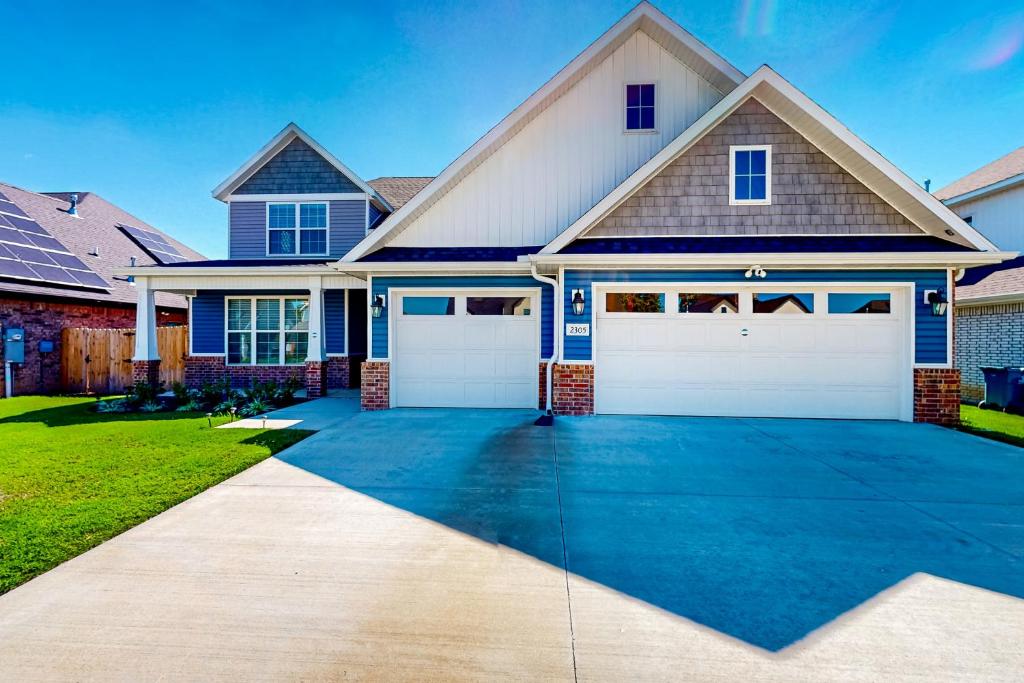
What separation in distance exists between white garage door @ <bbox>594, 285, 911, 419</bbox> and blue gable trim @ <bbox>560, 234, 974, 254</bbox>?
0.78 meters

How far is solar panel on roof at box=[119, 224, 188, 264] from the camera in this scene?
20234mm

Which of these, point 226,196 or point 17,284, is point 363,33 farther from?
point 17,284

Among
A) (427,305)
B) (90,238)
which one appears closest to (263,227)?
(427,305)

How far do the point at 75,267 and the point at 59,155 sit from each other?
1069 cm

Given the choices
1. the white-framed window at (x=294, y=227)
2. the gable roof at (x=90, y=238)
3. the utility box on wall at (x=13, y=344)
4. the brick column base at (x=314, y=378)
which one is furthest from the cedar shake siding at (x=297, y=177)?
the utility box on wall at (x=13, y=344)

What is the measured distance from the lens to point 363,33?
12.2 metres

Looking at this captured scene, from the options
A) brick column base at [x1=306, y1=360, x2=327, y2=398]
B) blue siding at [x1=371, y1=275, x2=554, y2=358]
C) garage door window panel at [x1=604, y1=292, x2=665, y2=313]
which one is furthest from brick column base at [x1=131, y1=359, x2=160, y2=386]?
garage door window panel at [x1=604, y1=292, x2=665, y2=313]

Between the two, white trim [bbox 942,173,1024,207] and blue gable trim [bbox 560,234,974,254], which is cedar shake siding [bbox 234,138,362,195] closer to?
blue gable trim [bbox 560,234,974,254]

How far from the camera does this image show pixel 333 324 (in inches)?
547

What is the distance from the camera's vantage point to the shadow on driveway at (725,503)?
3.21 m

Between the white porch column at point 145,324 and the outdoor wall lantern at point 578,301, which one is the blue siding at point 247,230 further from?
the outdoor wall lantern at point 578,301

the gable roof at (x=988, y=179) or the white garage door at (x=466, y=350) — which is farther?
the gable roof at (x=988, y=179)

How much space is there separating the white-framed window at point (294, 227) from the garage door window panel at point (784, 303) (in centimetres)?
1153

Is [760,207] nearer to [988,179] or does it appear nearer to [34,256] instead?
[988,179]
